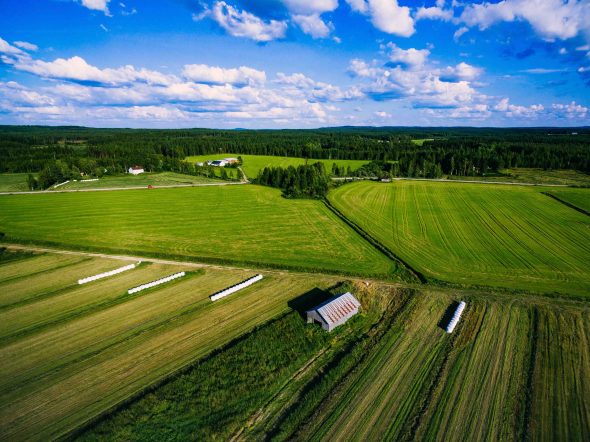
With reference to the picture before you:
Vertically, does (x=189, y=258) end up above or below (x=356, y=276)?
below

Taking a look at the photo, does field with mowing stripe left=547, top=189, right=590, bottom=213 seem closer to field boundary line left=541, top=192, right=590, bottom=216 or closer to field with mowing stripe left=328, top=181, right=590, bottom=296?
field boundary line left=541, top=192, right=590, bottom=216

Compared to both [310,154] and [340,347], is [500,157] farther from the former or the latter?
[340,347]

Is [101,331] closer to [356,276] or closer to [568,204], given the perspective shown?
[356,276]

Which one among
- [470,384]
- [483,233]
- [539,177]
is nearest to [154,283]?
[470,384]

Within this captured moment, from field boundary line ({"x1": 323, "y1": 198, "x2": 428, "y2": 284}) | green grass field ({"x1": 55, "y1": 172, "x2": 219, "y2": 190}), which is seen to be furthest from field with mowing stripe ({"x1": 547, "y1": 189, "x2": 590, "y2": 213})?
green grass field ({"x1": 55, "y1": 172, "x2": 219, "y2": 190})

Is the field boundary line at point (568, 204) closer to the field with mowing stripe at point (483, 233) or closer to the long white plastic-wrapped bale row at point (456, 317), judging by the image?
the field with mowing stripe at point (483, 233)

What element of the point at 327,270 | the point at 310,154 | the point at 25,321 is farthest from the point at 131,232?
the point at 310,154
